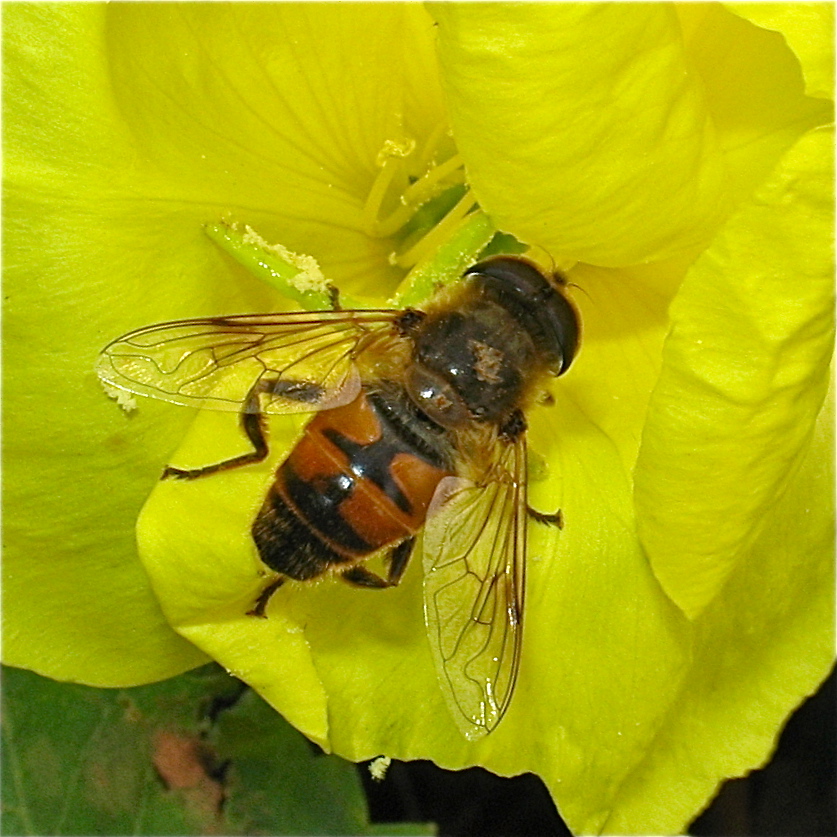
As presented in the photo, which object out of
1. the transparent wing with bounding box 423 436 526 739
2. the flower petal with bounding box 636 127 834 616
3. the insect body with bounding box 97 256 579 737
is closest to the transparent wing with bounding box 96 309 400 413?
the insect body with bounding box 97 256 579 737

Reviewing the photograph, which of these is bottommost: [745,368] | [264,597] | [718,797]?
[718,797]

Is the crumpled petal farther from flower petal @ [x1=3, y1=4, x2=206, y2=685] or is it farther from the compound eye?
flower petal @ [x1=3, y1=4, x2=206, y2=685]

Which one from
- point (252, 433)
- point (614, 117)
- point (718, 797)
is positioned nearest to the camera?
point (614, 117)

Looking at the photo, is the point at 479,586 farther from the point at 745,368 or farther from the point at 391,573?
the point at 745,368

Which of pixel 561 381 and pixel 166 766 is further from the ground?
pixel 561 381

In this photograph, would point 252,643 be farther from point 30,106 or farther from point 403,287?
point 30,106

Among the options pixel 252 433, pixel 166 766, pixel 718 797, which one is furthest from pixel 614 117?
pixel 718 797

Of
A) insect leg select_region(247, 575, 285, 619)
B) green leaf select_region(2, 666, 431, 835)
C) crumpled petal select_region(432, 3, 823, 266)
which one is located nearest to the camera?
crumpled petal select_region(432, 3, 823, 266)

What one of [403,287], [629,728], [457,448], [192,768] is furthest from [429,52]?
[192,768]

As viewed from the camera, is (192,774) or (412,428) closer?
(412,428)
